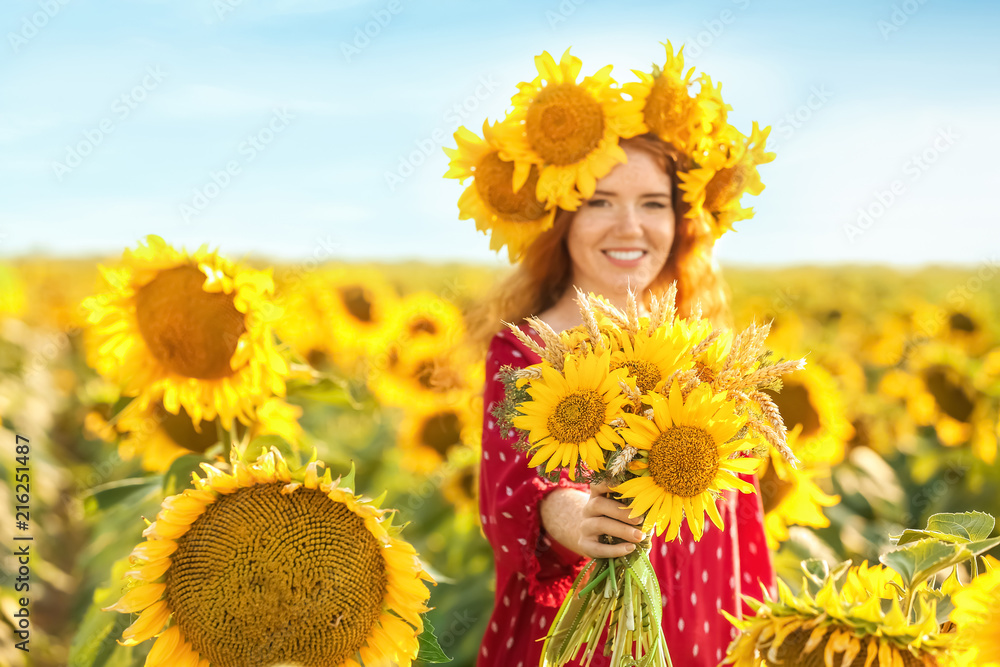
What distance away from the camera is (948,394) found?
472 centimetres

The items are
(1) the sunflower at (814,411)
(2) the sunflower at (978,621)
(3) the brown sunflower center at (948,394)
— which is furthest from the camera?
(3) the brown sunflower center at (948,394)

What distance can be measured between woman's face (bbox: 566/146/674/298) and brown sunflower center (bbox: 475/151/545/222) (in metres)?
0.15

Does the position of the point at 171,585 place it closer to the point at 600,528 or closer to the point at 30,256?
the point at 600,528

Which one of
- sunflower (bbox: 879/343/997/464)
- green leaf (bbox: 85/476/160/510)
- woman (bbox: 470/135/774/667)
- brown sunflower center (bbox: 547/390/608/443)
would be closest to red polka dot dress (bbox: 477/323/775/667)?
woman (bbox: 470/135/774/667)

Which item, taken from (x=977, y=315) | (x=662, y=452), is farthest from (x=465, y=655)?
(x=977, y=315)

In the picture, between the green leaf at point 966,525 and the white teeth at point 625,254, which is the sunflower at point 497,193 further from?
the green leaf at point 966,525

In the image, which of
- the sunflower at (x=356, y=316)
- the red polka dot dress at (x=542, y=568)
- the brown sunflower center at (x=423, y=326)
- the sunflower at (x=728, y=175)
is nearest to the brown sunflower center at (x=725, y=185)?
the sunflower at (x=728, y=175)

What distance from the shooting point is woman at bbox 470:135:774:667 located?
6.10 feet

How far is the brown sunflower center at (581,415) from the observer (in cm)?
134

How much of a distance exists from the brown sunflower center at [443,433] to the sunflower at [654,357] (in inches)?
139

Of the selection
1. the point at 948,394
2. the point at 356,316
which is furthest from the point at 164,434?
the point at 948,394

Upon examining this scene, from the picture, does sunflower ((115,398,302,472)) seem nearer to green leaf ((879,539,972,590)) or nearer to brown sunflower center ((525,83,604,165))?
brown sunflower center ((525,83,604,165))

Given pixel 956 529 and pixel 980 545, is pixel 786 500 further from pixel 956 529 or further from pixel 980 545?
pixel 980 545

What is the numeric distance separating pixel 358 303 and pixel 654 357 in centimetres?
514
